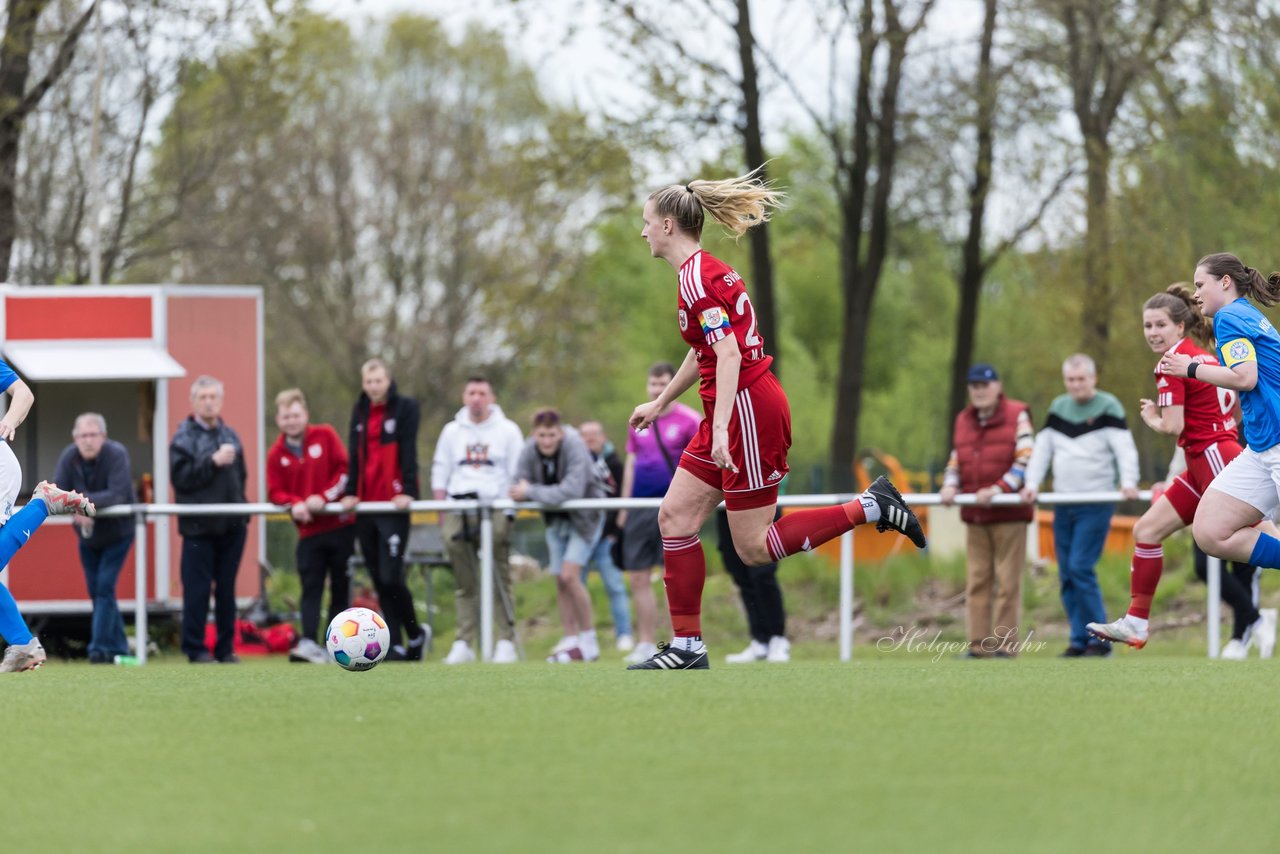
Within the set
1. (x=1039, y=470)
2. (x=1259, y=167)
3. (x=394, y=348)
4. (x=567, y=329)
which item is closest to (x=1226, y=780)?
(x=1039, y=470)

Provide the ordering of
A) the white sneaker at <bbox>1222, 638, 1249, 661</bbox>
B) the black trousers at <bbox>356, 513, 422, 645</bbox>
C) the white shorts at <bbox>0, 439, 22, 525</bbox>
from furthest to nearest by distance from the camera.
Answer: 1. the black trousers at <bbox>356, 513, 422, 645</bbox>
2. the white sneaker at <bbox>1222, 638, 1249, 661</bbox>
3. the white shorts at <bbox>0, 439, 22, 525</bbox>

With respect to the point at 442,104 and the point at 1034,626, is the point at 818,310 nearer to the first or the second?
the point at 442,104

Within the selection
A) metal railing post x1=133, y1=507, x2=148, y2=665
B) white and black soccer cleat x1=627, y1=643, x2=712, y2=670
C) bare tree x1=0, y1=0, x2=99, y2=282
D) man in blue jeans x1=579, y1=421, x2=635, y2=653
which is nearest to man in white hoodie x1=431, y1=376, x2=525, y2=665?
man in blue jeans x1=579, y1=421, x2=635, y2=653

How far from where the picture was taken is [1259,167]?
1938 centimetres

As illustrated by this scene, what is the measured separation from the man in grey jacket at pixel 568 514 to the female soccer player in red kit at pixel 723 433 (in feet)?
16.6

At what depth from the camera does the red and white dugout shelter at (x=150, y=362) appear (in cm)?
1535

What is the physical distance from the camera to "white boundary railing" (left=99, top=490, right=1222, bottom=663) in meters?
12.3

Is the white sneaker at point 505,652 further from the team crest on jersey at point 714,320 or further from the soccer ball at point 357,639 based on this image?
the team crest on jersey at point 714,320

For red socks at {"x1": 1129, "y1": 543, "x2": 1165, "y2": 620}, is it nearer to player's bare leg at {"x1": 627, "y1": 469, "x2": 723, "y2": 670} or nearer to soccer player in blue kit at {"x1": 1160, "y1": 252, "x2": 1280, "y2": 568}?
soccer player in blue kit at {"x1": 1160, "y1": 252, "x2": 1280, "y2": 568}

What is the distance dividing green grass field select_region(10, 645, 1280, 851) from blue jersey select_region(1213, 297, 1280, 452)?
1.24 meters

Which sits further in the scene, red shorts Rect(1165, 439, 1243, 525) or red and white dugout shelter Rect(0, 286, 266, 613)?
red and white dugout shelter Rect(0, 286, 266, 613)

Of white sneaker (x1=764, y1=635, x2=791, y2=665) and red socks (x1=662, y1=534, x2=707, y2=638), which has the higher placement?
red socks (x1=662, y1=534, x2=707, y2=638)

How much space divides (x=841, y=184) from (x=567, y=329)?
33.2ft

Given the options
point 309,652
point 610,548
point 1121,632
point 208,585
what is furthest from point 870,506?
point 208,585
